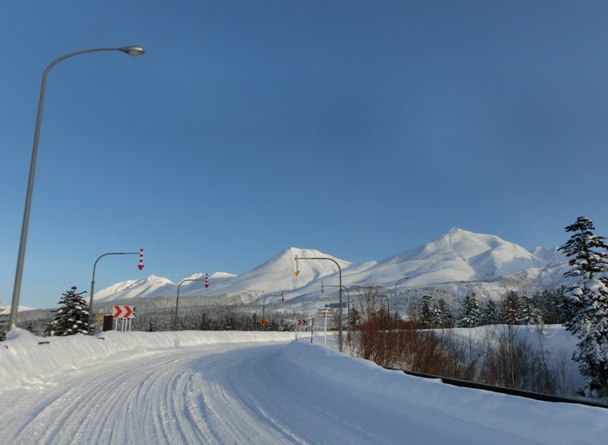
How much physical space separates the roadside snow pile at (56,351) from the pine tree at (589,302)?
33.3 m

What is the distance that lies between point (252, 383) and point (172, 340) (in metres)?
24.1

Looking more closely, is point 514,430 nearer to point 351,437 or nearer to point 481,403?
point 481,403

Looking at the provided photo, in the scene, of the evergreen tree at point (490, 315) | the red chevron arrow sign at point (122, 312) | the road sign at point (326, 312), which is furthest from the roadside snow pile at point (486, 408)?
the evergreen tree at point (490, 315)

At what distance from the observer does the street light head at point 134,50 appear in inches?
506

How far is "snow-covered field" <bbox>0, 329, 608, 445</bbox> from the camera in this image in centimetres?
643

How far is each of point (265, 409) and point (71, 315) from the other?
51050 mm

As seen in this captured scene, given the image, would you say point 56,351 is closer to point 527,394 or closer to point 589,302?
point 527,394

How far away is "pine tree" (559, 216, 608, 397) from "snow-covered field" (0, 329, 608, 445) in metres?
32.6

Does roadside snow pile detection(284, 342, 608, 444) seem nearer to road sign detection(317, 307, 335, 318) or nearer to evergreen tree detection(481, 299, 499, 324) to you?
road sign detection(317, 307, 335, 318)

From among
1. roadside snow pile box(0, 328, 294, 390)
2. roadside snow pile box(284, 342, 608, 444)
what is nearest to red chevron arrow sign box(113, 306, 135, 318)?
roadside snow pile box(0, 328, 294, 390)

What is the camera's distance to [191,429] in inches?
282

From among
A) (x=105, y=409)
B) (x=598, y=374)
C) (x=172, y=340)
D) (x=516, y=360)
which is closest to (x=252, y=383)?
(x=105, y=409)

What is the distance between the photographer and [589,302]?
38.3m

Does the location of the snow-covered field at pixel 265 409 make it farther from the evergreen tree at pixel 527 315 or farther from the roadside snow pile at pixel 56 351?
the evergreen tree at pixel 527 315
